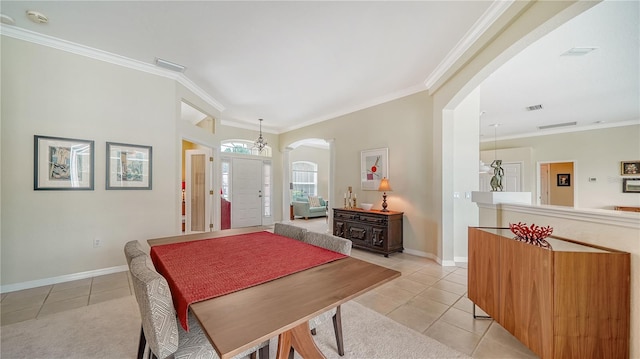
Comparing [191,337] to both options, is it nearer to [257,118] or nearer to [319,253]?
[319,253]

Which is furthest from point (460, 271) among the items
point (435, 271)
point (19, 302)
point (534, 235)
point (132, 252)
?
point (19, 302)

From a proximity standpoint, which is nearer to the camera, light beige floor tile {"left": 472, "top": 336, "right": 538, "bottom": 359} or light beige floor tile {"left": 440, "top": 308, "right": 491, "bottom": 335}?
light beige floor tile {"left": 472, "top": 336, "right": 538, "bottom": 359}

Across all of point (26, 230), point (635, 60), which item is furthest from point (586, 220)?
point (26, 230)

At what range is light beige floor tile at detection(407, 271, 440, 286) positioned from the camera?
9.62 feet

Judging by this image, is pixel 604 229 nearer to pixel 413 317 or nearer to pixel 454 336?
pixel 454 336

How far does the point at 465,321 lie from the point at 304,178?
7.81m

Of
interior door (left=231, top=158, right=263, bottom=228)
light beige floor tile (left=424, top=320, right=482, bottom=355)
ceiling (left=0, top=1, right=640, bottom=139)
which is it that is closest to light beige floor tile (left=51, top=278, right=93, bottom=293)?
ceiling (left=0, top=1, right=640, bottom=139)

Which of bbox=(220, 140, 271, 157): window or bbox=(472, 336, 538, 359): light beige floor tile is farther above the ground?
bbox=(220, 140, 271, 157): window

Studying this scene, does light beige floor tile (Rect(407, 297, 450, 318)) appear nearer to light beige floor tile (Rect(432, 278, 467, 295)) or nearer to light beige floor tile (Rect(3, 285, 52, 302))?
light beige floor tile (Rect(432, 278, 467, 295))

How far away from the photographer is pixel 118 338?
186 cm

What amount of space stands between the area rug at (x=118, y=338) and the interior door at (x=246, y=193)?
166 inches

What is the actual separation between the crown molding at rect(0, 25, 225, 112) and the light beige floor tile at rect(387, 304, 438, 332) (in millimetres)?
4370

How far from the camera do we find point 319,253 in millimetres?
1631

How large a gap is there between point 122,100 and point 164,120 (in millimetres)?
528
